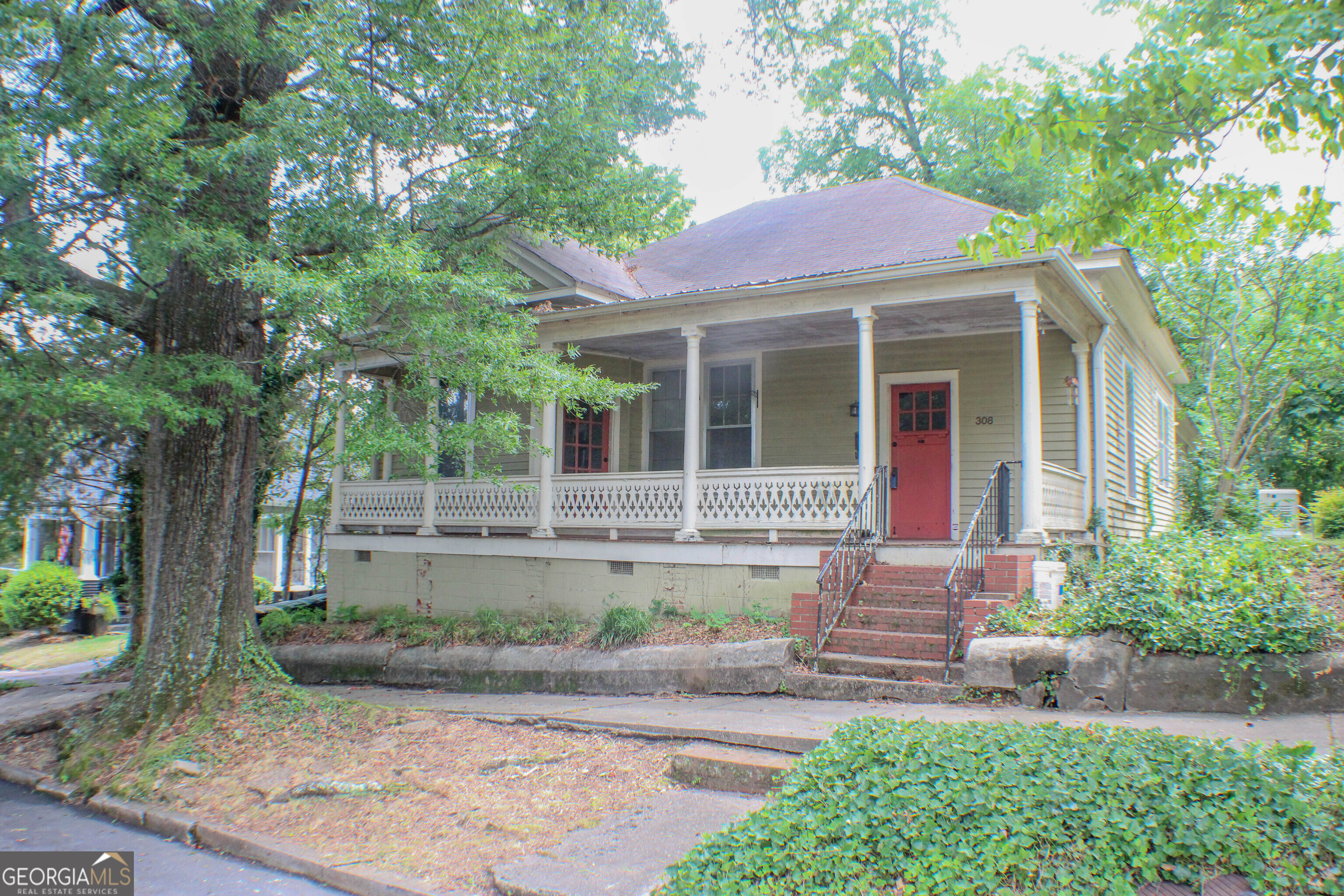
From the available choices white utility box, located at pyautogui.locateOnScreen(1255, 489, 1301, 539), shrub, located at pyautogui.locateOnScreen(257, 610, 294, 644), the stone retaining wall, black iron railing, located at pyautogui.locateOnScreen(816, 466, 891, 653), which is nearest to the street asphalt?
black iron railing, located at pyautogui.locateOnScreen(816, 466, 891, 653)

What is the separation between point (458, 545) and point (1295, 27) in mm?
11213

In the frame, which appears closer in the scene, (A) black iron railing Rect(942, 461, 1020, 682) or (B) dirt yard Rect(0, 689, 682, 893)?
(B) dirt yard Rect(0, 689, 682, 893)

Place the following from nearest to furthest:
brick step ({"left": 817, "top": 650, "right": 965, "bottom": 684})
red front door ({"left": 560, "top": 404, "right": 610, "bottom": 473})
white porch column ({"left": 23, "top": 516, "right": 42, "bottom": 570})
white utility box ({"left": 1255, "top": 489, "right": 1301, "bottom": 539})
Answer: brick step ({"left": 817, "top": 650, "right": 965, "bottom": 684}) → white utility box ({"left": 1255, "top": 489, "right": 1301, "bottom": 539}) → red front door ({"left": 560, "top": 404, "right": 610, "bottom": 473}) → white porch column ({"left": 23, "top": 516, "right": 42, "bottom": 570})

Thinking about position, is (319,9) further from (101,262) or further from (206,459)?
(206,459)

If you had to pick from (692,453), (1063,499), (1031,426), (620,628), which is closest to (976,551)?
(1031,426)

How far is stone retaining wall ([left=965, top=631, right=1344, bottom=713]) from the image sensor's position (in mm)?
6297

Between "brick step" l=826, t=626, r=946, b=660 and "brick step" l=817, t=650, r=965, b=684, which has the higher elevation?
"brick step" l=826, t=626, r=946, b=660

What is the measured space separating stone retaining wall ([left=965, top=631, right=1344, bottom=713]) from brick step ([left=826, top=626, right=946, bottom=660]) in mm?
696

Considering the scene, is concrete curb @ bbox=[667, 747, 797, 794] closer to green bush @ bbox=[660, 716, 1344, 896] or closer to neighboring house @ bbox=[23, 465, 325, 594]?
green bush @ bbox=[660, 716, 1344, 896]

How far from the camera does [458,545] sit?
1316 cm

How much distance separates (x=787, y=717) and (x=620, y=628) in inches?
127

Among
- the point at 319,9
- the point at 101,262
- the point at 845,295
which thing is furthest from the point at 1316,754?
the point at 101,262

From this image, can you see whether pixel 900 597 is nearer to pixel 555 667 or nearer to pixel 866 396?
pixel 866 396

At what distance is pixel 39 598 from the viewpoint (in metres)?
19.3
